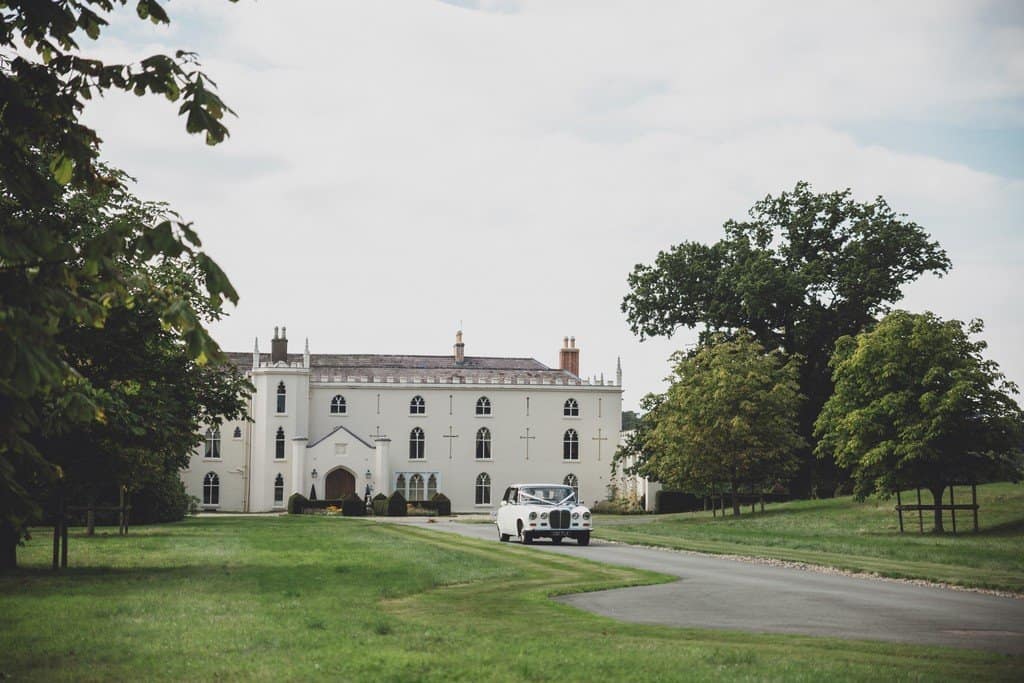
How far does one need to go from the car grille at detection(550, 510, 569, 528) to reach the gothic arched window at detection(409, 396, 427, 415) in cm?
4912

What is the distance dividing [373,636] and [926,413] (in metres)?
29.0

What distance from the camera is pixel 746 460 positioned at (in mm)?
47844

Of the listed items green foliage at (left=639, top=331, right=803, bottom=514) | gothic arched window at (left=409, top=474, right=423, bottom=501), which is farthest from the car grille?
gothic arched window at (left=409, top=474, right=423, bottom=501)

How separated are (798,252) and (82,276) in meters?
53.3

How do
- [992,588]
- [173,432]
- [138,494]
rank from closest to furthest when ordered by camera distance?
[992,588]
[173,432]
[138,494]

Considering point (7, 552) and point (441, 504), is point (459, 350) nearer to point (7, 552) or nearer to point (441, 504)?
point (441, 504)

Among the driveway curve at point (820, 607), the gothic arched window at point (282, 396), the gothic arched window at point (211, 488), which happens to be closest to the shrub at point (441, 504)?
the gothic arched window at point (282, 396)

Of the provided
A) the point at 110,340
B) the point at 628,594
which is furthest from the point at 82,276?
the point at 628,594

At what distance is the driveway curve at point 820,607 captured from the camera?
12578mm

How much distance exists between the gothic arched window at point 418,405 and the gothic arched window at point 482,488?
5912 millimetres

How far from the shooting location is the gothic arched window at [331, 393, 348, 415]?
7912cm

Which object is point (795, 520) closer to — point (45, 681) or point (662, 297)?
point (662, 297)

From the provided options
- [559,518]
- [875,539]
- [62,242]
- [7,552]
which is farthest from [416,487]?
[62,242]

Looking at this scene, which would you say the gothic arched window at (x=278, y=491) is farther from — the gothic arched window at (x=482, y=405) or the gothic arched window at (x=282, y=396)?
the gothic arched window at (x=482, y=405)
